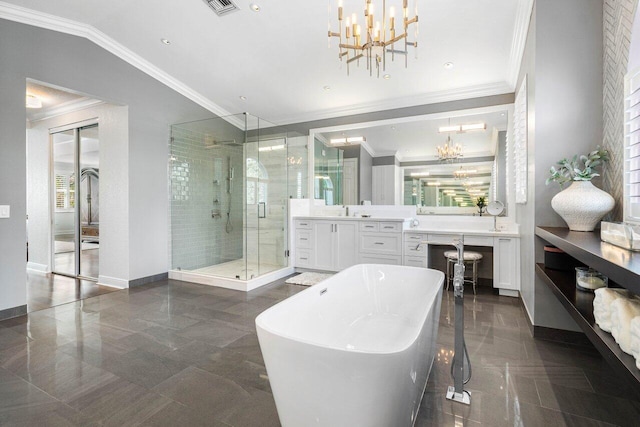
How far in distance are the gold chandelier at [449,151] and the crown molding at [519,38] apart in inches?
38.9

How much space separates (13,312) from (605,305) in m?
4.72

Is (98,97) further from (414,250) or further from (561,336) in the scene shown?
(561,336)

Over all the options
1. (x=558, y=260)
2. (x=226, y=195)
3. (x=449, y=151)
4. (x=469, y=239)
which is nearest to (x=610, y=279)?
(x=558, y=260)

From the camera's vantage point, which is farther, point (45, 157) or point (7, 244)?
point (45, 157)

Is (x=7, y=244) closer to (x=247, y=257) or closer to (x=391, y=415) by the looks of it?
(x=247, y=257)

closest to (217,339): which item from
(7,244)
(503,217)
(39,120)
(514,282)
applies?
(7,244)

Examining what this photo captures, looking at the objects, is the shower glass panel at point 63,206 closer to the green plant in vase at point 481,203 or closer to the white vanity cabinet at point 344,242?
the white vanity cabinet at point 344,242

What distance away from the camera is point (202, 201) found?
4.89 meters

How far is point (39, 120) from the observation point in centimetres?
496

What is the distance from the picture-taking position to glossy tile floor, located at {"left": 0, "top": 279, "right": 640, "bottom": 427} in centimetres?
161

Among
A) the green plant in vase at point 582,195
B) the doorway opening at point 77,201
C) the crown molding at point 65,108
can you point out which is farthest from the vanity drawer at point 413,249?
the crown molding at point 65,108

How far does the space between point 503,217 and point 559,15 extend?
2.39 metres

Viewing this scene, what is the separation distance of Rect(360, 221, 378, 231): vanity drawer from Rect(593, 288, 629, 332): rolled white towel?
298 cm

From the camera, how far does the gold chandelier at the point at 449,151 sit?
4379 mm
